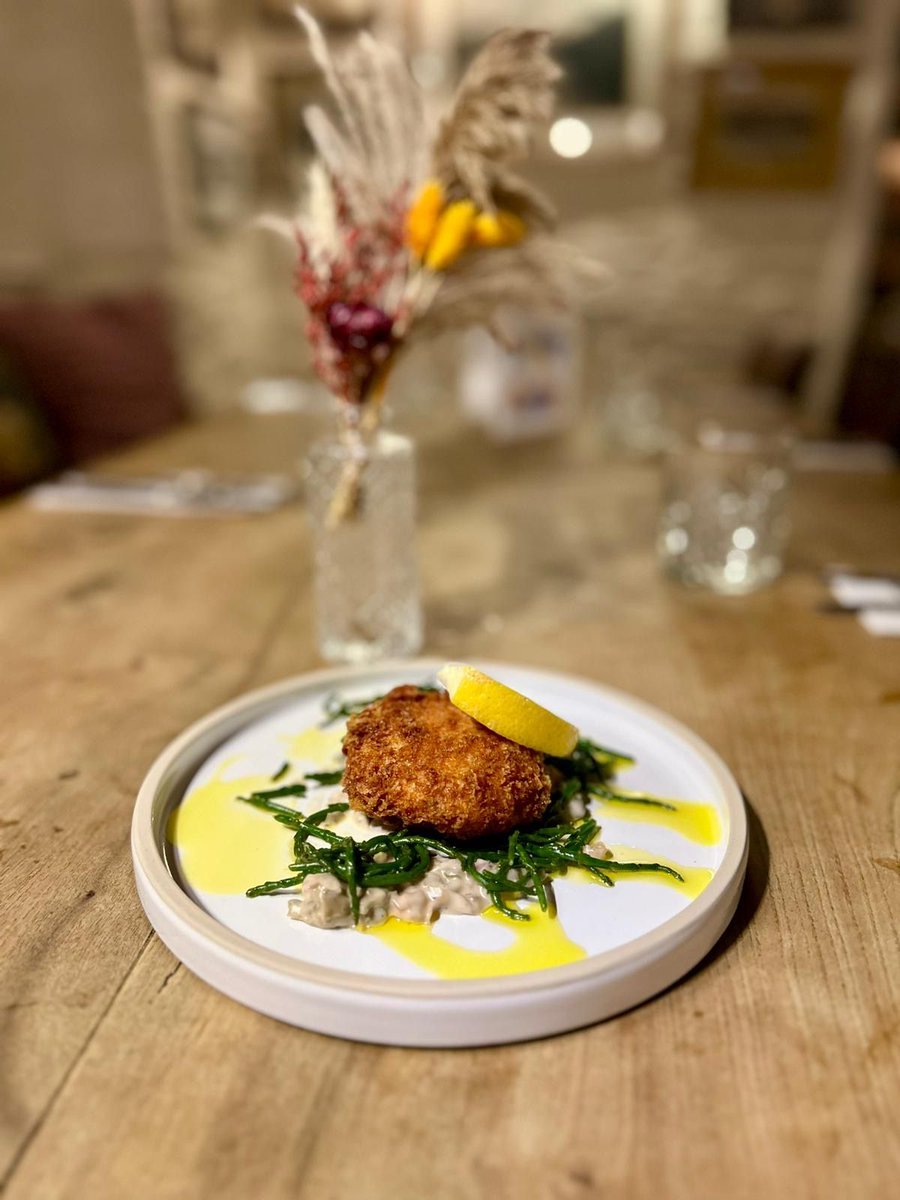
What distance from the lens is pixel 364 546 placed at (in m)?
1.04

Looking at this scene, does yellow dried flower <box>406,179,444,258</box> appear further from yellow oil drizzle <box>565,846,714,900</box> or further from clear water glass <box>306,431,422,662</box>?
yellow oil drizzle <box>565,846,714,900</box>

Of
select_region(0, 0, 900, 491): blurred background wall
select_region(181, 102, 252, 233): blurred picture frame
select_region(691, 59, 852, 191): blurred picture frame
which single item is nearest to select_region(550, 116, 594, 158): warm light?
select_region(0, 0, 900, 491): blurred background wall

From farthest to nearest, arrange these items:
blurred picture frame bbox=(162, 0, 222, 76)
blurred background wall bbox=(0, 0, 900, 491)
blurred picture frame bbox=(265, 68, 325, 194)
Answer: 1. blurred picture frame bbox=(265, 68, 325, 194)
2. blurred picture frame bbox=(162, 0, 222, 76)
3. blurred background wall bbox=(0, 0, 900, 491)

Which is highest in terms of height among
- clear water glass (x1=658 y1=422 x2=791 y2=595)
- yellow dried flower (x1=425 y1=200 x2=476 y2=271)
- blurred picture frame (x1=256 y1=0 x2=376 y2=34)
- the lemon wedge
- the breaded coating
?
blurred picture frame (x1=256 y1=0 x2=376 y2=34)

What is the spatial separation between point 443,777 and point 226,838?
0.17 meters

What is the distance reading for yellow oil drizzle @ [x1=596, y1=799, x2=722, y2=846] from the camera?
68 cm

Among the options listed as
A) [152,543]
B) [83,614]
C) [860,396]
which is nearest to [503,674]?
[83,614]

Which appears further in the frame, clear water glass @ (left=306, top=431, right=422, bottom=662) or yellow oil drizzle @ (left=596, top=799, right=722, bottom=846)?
clear water glass @ (left=306, top=431, right=422, bottom=662)

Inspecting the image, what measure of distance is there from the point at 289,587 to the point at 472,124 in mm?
644

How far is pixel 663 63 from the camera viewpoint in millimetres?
3236

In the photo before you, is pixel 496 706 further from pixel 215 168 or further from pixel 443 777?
pixel 215 168

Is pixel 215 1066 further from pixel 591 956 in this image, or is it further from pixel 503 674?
pixel 503 674

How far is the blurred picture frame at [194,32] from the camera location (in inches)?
115

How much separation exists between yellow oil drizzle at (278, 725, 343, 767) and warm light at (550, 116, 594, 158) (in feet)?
10.0
